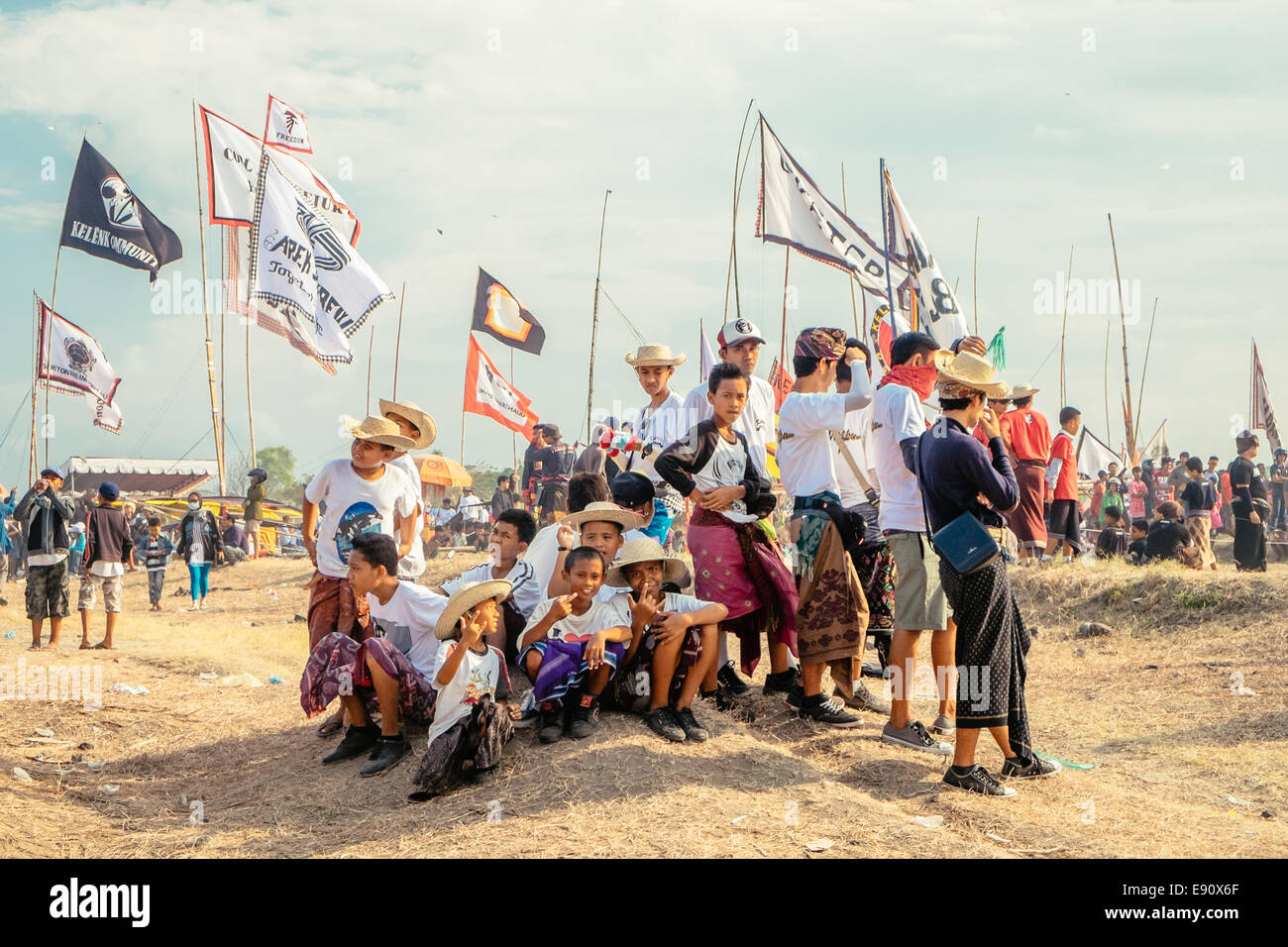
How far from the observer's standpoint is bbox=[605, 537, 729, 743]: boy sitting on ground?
5.36 metres

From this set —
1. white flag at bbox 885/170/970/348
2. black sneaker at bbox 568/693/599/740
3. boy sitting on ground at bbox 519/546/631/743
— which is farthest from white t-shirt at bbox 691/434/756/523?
white flag at bbox 885/170/970/348

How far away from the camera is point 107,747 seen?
697 cm

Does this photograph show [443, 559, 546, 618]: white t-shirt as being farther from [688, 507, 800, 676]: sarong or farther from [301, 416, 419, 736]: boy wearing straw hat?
[688, 507, 800, 676]: sarong

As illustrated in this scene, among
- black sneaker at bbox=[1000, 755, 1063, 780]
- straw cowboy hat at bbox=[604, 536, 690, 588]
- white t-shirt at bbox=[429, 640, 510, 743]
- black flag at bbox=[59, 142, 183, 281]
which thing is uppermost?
black flag at bbox=[59, 142, 183, 281]

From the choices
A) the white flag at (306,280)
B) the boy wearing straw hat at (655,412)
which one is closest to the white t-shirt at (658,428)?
the boy wearing straw hat at (655,412)

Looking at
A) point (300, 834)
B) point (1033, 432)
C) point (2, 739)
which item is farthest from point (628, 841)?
point (1033, 432)

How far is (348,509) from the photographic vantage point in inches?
243

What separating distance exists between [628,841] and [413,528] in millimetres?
2895

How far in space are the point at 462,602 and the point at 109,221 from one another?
1722 cm

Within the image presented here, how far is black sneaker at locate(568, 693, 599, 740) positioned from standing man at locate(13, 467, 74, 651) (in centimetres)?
822

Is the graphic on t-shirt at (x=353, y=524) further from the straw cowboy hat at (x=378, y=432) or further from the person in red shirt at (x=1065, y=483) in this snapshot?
the person in red shirt at (x=1065, y=483)

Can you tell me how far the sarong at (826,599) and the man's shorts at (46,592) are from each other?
8.72 metres
